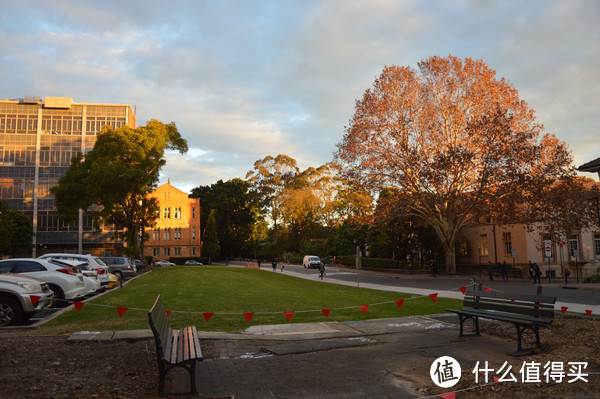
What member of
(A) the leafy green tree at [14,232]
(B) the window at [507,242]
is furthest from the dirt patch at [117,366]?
(A) the leafy green tree at [14,232]

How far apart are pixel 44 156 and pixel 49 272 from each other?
2748 inches

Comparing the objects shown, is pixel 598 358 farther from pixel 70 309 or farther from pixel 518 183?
pixel 518 183

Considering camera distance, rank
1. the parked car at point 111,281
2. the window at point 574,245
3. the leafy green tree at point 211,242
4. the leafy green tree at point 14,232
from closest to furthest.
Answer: the parked car at point 111,281, the window at point 574,245, the leafy green tree at point 14,232, the leafy green tree at point 211,242

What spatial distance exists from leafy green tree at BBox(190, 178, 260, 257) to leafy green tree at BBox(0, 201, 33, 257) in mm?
29806

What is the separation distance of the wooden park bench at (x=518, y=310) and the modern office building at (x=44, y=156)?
73.7 meters

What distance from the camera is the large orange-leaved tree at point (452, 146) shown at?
31405mm

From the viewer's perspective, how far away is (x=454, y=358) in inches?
287

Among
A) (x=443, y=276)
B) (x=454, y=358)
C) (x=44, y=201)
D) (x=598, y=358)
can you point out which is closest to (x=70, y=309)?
(x=454, y=358)

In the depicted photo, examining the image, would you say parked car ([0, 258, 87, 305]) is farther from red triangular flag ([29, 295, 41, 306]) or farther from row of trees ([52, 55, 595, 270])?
row of trees ([52, 55, 595, 270])

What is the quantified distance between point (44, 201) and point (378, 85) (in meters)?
62.7

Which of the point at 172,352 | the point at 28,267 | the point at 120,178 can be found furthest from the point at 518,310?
the point at 120,178

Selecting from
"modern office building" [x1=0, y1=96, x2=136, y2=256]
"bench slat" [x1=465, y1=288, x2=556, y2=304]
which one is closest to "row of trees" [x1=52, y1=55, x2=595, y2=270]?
"bench slat" [x1=465, y1=288, x2=556, y2=304]

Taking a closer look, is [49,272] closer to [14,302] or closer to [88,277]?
[88,277]

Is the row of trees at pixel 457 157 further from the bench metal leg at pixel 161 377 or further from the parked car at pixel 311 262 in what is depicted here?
the bench metal leg at pixel 161 377
